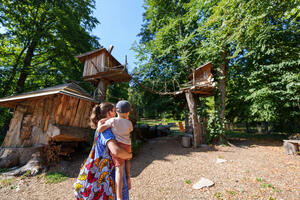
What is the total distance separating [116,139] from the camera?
1539mm

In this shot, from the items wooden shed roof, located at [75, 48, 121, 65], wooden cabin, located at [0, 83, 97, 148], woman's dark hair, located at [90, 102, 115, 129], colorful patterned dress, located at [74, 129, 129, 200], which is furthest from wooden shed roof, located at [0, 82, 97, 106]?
colorful patterned dress, located at [74, 129, 129, 200]

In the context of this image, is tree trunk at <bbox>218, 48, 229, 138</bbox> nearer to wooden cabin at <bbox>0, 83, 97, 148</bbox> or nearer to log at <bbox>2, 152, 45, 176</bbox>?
wooden cabin at <bbox>0, 83, 97, 148</bbox>

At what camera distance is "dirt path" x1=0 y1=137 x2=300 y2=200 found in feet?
10.1

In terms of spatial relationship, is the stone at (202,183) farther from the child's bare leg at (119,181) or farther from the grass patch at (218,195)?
the child's bare leg at (119,181)

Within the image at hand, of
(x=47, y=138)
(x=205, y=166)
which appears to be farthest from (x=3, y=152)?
(x=205, y=166)

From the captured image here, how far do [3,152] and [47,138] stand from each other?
1790 mm

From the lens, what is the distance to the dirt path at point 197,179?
3066 millimetres

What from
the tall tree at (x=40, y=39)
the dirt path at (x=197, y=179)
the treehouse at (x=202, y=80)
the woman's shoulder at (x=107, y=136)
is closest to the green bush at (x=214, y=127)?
the treehouse at (x=202, y=80)

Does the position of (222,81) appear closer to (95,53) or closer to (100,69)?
(100,69)

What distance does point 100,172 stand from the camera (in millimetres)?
1525

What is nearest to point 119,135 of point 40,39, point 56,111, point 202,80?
point 56,111

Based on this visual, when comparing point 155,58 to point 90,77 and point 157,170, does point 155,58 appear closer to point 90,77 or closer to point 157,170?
point 90,77

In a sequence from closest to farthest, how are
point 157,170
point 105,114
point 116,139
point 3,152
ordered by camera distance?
point 116,139 < point 105,114 < point 157,170 < point 3,152

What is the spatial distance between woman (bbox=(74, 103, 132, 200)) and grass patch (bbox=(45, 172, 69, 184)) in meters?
3.94
